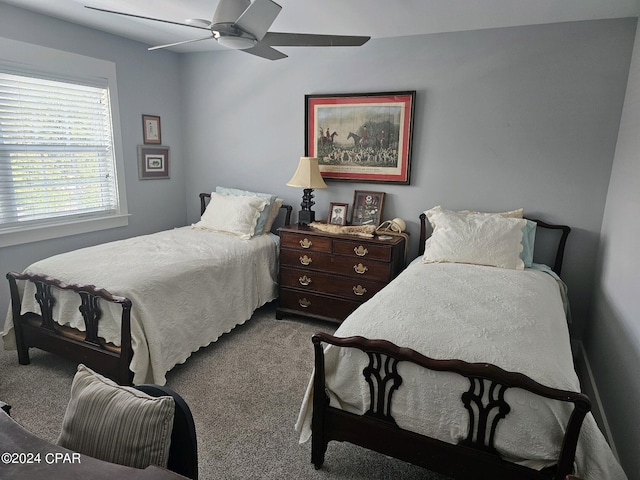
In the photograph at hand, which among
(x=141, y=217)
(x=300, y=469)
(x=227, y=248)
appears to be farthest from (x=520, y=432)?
(x=141, y=217)

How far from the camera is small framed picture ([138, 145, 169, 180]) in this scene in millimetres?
3896

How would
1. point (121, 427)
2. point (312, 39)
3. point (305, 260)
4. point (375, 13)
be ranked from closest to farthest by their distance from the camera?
1. point (121, 427)
2. point (312, 39)
3. point (375, 13)
4. point (305, 260)

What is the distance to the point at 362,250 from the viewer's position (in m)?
3.15

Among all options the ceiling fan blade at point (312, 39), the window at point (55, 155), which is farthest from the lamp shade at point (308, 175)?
the window at point (55, 155)

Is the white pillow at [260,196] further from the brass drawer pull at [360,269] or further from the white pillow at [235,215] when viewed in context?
the brass drawer pull at [360,269]

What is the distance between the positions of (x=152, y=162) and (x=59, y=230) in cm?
112

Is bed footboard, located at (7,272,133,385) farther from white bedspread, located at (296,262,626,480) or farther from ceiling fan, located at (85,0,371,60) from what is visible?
ceiling fan, located at (85,0,371,60)

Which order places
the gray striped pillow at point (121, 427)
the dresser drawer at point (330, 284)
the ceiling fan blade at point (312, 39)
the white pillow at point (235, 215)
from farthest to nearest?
the white pillow at point (235, 215)
the dresser drawer at point (330, 284)
the ceiling fan blade at point (312, 39)
the gray striped pillow at point (121, 427)

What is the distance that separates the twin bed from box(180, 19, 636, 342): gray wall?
1216 mm

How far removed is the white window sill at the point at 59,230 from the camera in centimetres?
293

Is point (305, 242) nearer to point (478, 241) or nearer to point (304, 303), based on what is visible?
point (304, 303)

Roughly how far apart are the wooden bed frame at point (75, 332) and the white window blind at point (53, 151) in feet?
2.56

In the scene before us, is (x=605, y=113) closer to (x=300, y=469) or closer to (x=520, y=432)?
(x=520, y=432)

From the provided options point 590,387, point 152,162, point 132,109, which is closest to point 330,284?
point 590,387
